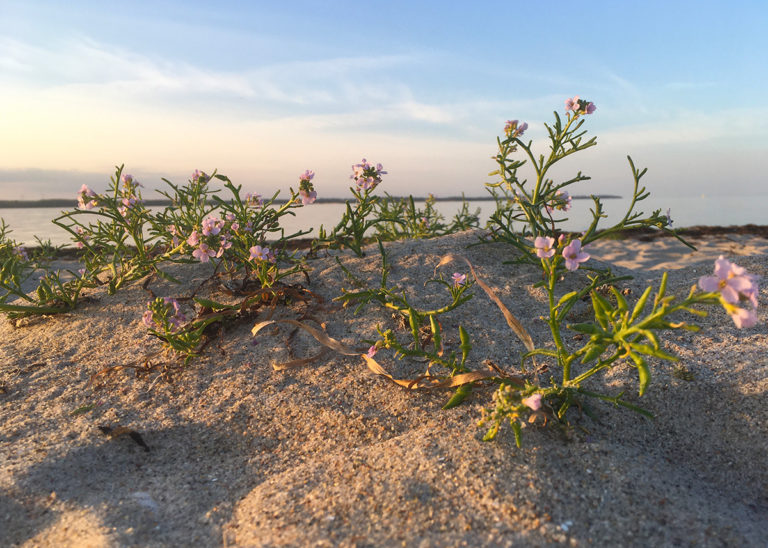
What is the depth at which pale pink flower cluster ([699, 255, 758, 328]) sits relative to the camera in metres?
0.96

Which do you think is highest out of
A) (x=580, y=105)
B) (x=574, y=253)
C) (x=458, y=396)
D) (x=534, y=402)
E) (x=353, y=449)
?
(x=580, y=105)

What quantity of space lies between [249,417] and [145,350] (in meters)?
0.81

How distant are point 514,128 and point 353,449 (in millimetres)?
1846

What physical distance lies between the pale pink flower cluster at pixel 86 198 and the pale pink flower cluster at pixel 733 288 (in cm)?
275

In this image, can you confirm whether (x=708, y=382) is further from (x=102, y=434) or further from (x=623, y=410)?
(x=102, y=434)

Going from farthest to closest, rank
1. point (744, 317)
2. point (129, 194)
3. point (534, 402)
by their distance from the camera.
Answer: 1. point (129, 194)
2. point (534, 402)
3. point (744, 317)

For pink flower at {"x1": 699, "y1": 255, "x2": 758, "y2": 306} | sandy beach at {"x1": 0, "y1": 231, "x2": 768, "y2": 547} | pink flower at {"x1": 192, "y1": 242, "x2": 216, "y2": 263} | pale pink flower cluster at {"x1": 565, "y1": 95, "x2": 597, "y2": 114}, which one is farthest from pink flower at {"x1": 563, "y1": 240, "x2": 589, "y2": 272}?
pink flower at {"x1": 192, "y1": 242, "x2": 216, "y2": 263}

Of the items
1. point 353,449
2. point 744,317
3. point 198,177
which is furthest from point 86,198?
point 744,317

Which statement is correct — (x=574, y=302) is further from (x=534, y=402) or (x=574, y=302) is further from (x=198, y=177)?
(x=198, y=177)

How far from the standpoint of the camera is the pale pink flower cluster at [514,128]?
8.42ft

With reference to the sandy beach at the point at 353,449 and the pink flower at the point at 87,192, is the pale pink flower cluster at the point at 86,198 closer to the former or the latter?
the pink flower at the point at 87,192

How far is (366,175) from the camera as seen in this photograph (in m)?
2.52

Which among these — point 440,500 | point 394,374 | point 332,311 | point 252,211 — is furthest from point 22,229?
point 440,500

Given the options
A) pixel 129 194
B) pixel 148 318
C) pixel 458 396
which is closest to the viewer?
pixel 458 396
